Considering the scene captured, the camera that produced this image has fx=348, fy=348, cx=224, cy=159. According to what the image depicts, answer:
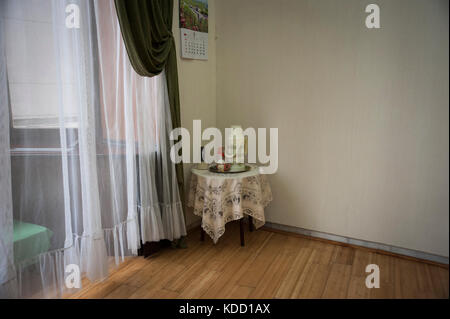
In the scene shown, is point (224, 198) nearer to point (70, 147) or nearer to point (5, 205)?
point (70, 147)

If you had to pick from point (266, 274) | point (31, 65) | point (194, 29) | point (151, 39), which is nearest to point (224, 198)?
point (266, 274)

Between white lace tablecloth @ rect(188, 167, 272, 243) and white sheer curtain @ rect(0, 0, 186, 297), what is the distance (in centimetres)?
43

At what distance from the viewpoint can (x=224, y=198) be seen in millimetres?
2844

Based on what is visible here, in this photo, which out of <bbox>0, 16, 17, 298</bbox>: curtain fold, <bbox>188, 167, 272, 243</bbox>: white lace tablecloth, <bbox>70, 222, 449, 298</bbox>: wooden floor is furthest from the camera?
<bbox>188, 167, 272, 243</bbox>: white lace tablecloth

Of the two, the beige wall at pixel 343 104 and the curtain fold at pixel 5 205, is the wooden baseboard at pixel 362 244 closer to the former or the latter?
the beige wall at pixel 343 104

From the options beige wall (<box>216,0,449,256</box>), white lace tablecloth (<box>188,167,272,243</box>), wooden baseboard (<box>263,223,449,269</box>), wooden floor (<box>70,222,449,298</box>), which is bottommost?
wooden floor (<box>70,222,449,298</box>)

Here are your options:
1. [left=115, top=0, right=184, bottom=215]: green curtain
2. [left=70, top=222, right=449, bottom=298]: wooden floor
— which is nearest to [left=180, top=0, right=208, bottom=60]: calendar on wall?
[left=115, top=0, right=184, bottom=215]: green curtain

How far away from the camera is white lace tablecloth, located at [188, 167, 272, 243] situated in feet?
9.27

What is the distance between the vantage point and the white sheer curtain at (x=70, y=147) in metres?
1.87

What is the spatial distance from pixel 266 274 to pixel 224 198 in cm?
68

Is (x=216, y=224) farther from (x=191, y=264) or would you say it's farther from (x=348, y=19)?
(x=348, y=19)

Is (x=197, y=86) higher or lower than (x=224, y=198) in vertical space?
higher

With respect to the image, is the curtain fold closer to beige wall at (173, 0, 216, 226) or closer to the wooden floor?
the wooden floor
